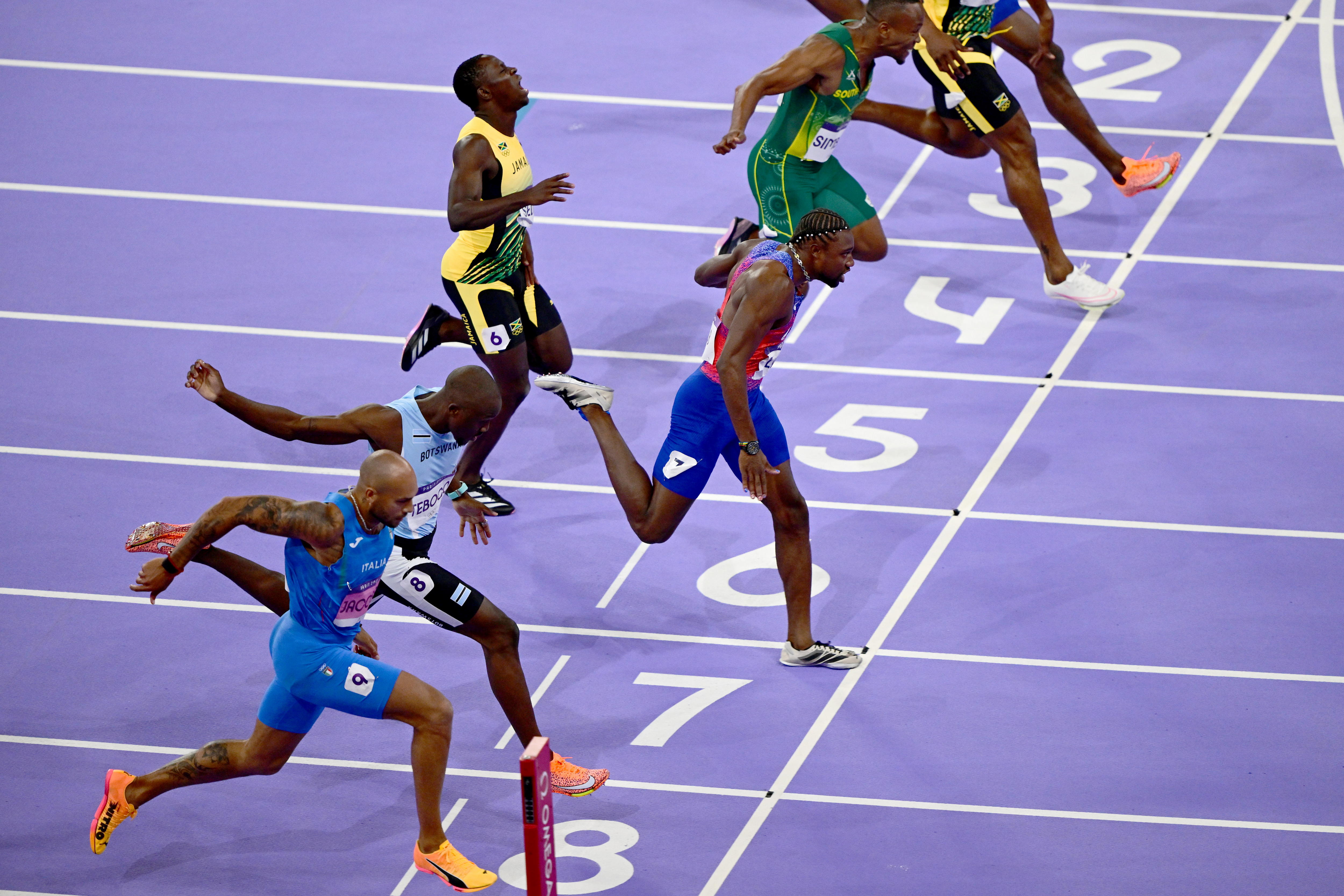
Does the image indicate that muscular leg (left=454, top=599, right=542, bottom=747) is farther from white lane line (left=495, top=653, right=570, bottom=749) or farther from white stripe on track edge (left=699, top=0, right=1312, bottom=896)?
white stripe on track edge (left=699, top=0, right=1312, bottom=896)

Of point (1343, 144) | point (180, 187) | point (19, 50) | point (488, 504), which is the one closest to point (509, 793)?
point (488, 504)

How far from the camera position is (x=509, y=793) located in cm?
665

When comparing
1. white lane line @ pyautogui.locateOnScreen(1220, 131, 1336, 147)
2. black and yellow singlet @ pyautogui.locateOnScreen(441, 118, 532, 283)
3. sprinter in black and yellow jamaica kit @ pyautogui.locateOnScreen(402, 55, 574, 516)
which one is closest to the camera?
sprinter in black and yellow jamaica kit @ pyautogui.locateOnScreen(402, 55, 574, 516)

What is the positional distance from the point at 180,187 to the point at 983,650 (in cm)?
682

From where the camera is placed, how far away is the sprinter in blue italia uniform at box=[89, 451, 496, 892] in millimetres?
5625

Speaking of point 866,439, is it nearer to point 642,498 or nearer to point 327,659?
point 642,498

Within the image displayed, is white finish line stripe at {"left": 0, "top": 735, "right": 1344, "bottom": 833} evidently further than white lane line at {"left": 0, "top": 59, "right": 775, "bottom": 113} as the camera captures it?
No

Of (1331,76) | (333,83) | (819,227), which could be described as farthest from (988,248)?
(333,83)

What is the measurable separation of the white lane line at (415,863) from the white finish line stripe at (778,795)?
17 centimetres

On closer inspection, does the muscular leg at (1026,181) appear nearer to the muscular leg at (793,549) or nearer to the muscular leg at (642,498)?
the muscular leg at (793,549)

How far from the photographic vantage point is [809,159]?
29.6 feet

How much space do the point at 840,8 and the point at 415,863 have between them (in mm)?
6242

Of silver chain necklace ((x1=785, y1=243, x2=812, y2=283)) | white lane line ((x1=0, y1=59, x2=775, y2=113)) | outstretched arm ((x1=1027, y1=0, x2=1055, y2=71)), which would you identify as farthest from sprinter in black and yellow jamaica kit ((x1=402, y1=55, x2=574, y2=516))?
white lane line ((x1=0, y1=59, x2=775, y2=113))

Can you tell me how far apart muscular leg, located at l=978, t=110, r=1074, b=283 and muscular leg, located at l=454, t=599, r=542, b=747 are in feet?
15.9
